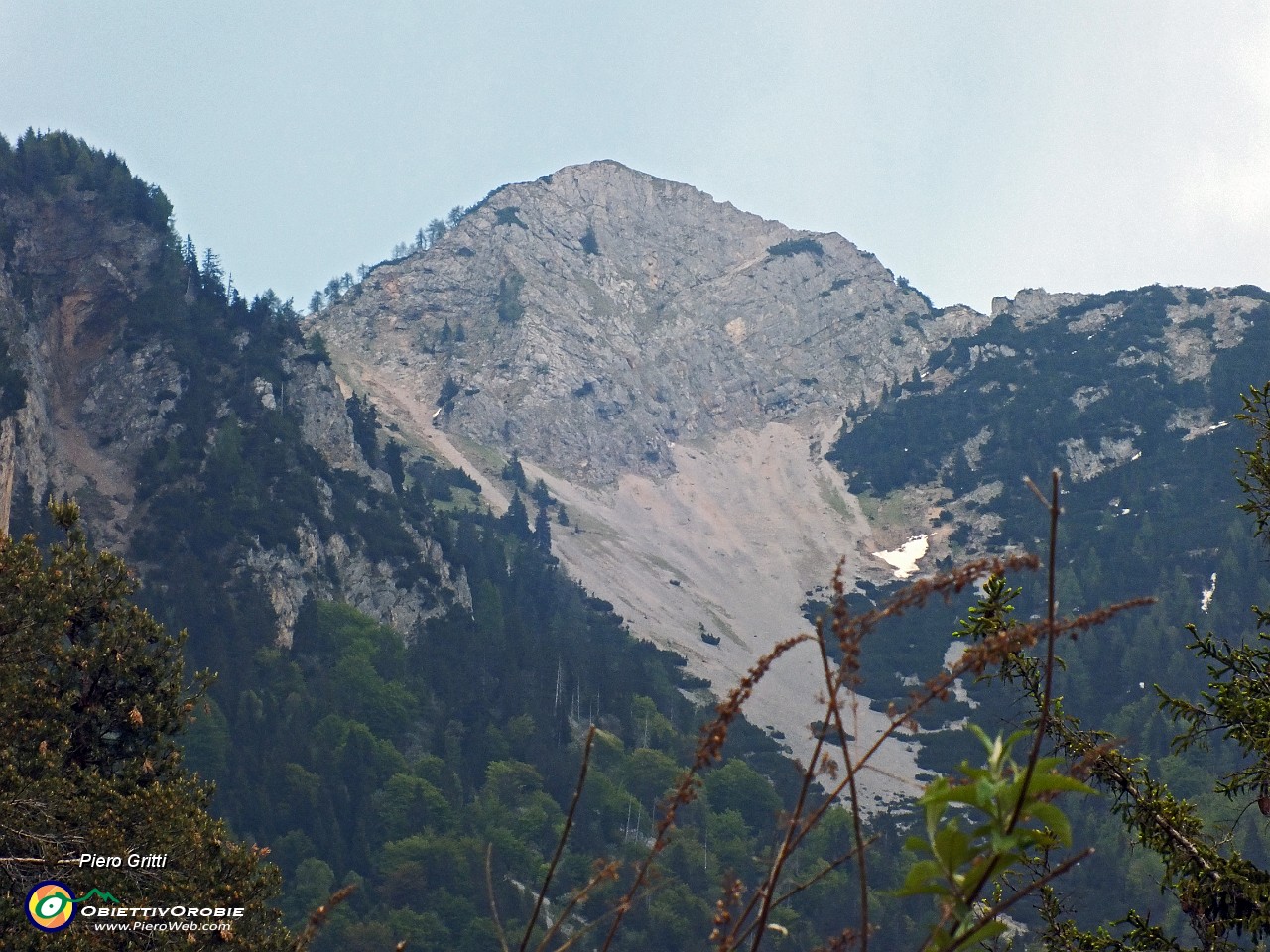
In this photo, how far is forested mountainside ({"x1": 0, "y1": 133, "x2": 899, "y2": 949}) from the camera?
80.1 meters

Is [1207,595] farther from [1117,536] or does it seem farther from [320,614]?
[320,614]

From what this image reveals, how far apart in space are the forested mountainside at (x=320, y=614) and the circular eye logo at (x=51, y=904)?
5767 centimetres

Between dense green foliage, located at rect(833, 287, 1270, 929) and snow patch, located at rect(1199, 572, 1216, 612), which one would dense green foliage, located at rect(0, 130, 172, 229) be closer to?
dense green foliage, located at rect(833, 287, 1270, 929)

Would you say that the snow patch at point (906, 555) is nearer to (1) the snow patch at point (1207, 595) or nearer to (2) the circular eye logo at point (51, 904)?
(1) the snow patch at point (1207, 595)

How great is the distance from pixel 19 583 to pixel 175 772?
4.75 meters

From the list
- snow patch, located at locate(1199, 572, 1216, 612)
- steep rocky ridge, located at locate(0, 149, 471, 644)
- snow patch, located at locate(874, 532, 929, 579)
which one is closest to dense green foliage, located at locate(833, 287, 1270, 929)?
snow patch, located at locate(1199, 572, 1216, 612)

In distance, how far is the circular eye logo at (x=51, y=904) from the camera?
35.9 feet

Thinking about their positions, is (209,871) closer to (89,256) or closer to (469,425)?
(89,256)

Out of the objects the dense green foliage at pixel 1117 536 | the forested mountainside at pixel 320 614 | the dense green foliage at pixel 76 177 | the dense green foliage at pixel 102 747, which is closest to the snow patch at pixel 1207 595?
the dense green foliage at pixel 1117 536

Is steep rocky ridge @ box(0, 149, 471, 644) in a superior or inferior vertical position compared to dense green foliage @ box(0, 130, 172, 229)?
inferior

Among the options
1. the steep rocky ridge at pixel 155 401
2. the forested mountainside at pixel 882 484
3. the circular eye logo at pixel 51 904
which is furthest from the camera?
the forested mountainside at pixel 882 484

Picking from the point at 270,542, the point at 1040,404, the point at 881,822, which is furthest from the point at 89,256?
the point at 1040,404

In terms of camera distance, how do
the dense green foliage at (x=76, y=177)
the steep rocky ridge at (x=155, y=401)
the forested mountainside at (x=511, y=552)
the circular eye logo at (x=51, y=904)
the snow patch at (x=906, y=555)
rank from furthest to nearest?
the snow patch at (x=906, y=555), the dense green foliage at (x=76, y=177), the steep rocky ridge at (x=155, y=401), the forested mountainside at (x=511, y=552), the circular eye logo at (x=51, y=904)

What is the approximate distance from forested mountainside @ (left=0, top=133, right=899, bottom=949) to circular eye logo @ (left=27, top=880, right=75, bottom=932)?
57666 millimetres
